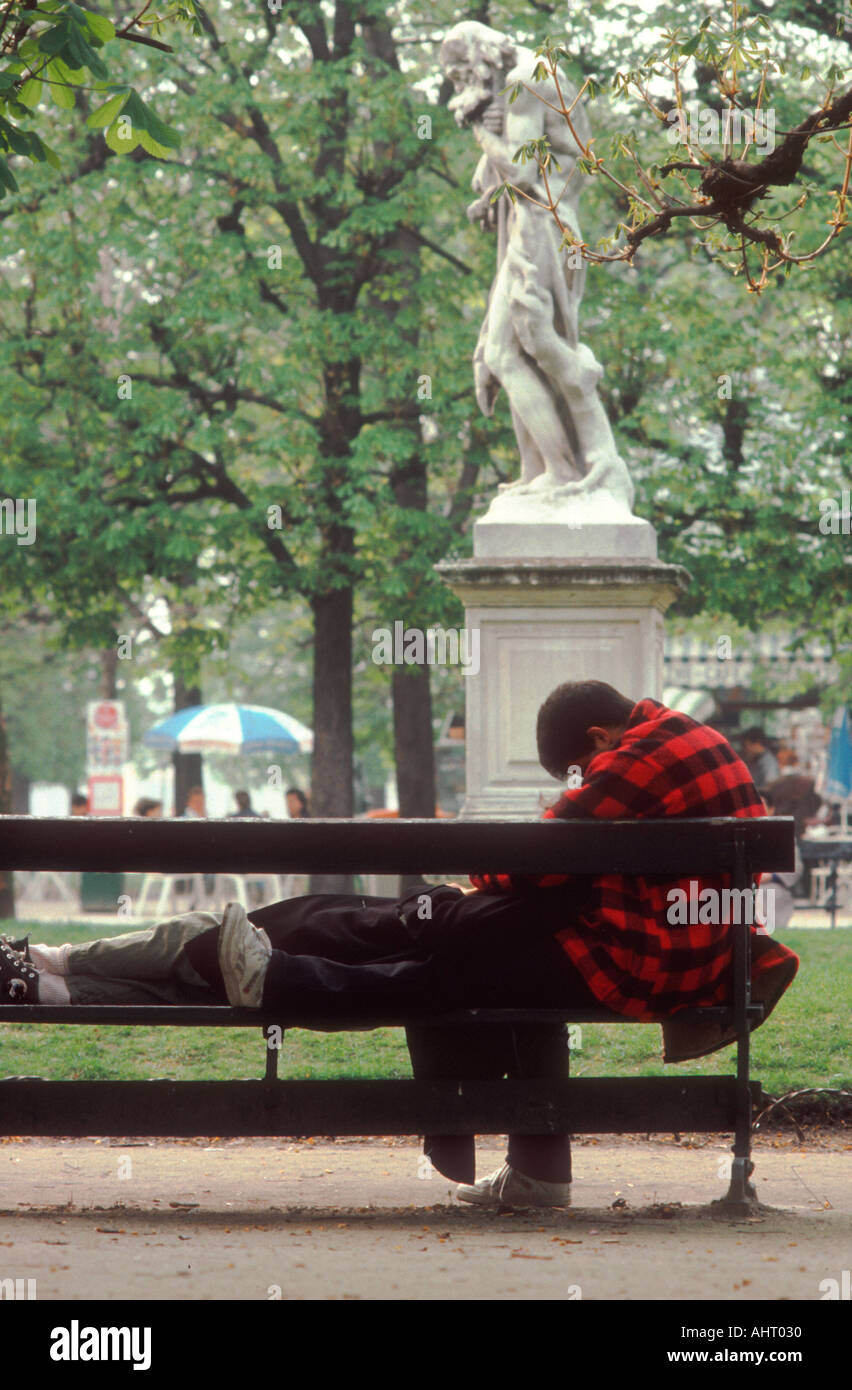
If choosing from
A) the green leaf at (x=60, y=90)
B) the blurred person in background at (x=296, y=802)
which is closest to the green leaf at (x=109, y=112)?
the green leaf at (x=60, y=90)

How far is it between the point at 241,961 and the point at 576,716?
1148 millimetres

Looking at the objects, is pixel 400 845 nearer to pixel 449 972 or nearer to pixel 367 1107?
pixel 449 972

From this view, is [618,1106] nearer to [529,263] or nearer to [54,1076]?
[54,1076]

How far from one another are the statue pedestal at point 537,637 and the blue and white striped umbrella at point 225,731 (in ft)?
41.0

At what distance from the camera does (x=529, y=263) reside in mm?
10828

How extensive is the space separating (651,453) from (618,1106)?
13481 mm

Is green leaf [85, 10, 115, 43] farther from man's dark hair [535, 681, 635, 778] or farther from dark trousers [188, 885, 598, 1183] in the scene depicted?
dark trousers [188, 885, 598, 1183]

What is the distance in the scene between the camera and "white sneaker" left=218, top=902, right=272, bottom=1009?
481 cm

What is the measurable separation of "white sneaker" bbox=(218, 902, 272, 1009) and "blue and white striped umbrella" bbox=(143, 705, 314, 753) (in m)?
17.7

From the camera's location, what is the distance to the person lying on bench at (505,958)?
193 inches

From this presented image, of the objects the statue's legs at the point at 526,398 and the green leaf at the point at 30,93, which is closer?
the green leaf at the point at 30,93

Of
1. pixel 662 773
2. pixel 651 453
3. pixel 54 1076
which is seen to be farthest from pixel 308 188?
pixel 662 773

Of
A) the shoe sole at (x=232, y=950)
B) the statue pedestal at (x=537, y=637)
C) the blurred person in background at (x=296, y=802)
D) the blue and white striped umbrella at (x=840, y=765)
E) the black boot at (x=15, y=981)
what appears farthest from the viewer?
the blue and white striped umbrella at (x=840, y=765)

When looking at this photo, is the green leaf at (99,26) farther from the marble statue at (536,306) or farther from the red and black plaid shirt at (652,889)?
the marble statue at (536,306)
